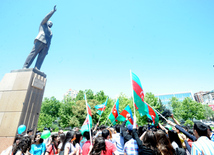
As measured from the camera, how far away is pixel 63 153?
11.1 feet

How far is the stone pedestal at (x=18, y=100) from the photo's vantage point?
22.7ft

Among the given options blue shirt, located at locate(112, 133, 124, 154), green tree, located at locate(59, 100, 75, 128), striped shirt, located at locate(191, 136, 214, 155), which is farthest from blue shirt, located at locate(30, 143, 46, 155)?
green tree, located at locate(59, 100, 75, 128)

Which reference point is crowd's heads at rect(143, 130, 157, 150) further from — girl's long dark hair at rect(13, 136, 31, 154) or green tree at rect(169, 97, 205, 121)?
green tree at rect(169, 97, 205, 121)

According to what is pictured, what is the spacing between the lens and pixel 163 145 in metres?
2.22

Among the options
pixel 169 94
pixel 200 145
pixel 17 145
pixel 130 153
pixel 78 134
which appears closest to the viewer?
pixel 200 145

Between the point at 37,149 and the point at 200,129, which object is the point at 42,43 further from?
the point at 200,129

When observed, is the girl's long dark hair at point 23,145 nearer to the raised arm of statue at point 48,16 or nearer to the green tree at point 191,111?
the raised arm of statue at point 48,16

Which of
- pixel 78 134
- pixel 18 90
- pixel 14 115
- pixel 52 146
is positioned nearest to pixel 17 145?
pixel 52 146

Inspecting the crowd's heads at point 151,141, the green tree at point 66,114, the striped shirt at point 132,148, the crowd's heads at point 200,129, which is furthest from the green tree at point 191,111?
the crowd's heads at point 151,141

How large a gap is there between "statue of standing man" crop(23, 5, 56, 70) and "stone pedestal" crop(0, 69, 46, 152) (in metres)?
0.95

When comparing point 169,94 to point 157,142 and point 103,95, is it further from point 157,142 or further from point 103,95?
point 157,142

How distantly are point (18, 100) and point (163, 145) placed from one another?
8.45 m

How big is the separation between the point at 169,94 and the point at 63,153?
113210 millimetres

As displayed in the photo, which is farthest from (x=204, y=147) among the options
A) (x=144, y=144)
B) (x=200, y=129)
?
(x=144, y=144)
